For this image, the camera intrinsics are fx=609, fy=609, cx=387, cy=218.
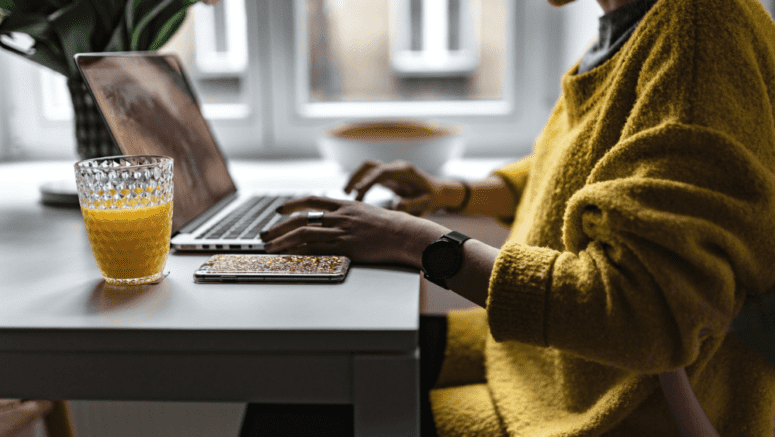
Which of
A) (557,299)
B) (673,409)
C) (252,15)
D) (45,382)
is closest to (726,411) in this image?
(673,409)

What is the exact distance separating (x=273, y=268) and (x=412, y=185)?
0.45 metres

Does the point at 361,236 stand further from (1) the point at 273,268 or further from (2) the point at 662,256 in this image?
(2) the point at 662,256

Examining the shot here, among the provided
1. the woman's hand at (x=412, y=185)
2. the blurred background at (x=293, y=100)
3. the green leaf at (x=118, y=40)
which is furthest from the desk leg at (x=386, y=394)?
the blurred background at (x=293, y=100)

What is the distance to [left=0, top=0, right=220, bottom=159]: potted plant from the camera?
92cm

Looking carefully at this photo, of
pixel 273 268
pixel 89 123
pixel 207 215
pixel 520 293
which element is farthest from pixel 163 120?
pixel 520 293

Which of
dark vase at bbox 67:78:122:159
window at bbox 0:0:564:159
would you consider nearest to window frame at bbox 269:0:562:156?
window at bbox 0:0:564:159

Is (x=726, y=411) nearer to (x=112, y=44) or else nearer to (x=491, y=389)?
(x=491, y=389)

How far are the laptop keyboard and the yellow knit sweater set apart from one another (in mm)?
334

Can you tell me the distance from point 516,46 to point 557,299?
1.29 m

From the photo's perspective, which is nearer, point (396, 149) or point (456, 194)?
point (456, 194)

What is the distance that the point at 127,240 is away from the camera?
57cm

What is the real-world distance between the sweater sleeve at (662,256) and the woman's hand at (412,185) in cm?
47

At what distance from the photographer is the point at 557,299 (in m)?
0.51

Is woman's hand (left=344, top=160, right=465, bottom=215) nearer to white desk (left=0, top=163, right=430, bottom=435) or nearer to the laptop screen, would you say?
the laptop screen
